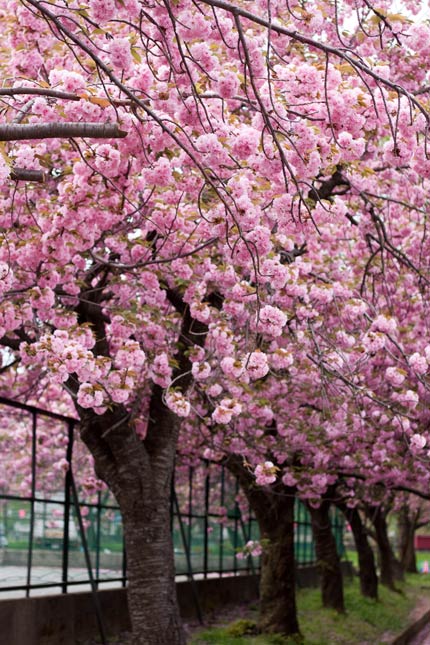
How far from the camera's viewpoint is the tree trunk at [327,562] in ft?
67.0

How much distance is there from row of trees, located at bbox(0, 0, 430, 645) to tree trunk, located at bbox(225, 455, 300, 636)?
12.2ft

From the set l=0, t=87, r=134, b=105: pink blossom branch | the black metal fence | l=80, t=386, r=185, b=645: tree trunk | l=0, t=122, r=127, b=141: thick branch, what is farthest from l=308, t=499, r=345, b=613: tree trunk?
l=0, t=122, r=127, b=141: thick branch

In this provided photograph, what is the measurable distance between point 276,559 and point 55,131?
12.8 metres

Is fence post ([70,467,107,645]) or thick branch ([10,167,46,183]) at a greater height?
thick branch ([10,167,46,183])

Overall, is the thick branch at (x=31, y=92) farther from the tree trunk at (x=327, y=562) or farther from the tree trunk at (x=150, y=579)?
the tree trunk at (x=327, y=562)

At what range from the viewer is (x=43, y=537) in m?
13.0

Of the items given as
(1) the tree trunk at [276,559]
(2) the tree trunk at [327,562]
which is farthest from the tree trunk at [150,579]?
(2) the tree trunk at [327,562]

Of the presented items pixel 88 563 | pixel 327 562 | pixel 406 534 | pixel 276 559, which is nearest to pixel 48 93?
pixel 88 563

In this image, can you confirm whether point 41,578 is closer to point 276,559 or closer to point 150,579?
point 150,579

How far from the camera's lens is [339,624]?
18.8 meters

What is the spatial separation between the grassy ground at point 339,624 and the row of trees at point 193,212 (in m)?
4.19

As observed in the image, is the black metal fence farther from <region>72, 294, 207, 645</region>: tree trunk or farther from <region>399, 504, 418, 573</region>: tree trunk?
<region>399, 504, 418, 573</region>: tree trunk

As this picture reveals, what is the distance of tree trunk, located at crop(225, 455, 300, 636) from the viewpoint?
52.6 ft

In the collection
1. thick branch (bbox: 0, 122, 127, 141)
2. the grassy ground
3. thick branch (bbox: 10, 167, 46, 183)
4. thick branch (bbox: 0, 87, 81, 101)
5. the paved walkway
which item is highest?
thick branch (bbox: 0, 87, 81, 101)
